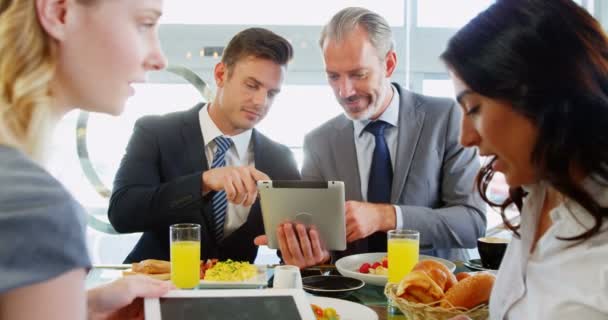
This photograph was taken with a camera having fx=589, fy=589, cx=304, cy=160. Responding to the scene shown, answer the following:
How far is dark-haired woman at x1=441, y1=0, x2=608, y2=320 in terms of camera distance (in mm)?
969

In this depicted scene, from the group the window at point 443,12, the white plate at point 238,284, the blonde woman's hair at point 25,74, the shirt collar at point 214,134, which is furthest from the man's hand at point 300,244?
the window at point 443,12

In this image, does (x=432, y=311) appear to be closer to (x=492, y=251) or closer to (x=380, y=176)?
(x=492, y=251)

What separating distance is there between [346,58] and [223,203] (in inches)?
30.4

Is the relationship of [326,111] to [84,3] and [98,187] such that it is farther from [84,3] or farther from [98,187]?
[84,3]

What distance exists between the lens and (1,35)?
730 millimetres

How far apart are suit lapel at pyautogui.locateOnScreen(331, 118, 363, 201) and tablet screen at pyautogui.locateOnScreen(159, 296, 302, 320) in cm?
148

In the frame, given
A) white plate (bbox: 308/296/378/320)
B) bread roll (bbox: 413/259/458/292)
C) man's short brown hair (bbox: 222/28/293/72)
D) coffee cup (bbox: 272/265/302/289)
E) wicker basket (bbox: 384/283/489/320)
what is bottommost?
white plate (bbox: 308/296/378/320)

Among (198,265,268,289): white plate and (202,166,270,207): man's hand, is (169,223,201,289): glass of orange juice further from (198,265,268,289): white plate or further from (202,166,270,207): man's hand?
(202,166,270,207): man's hand

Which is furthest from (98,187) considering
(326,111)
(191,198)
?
(191,198)

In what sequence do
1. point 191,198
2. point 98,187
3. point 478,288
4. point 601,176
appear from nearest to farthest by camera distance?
point 601,176, point 478,288, point 191,198, point 98,187

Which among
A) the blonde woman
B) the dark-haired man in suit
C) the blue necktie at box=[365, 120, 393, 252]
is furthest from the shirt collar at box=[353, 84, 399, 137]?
the blonde woman

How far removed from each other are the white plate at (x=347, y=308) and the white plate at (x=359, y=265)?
274mm

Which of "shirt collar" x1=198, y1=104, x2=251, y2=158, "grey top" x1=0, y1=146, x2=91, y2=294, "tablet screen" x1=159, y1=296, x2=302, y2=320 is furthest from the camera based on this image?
"shirt collar" x1=198, y1=104, x2=251, y2=158

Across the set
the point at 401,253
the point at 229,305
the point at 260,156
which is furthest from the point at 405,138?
the point at 229,305
